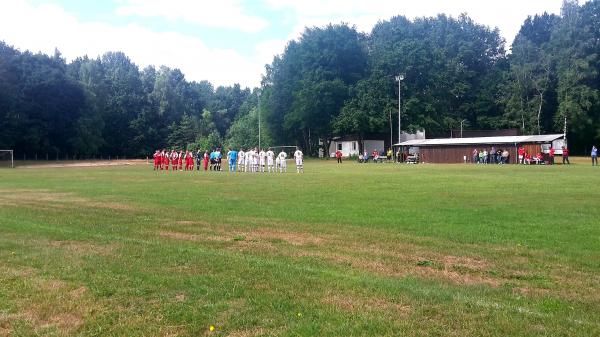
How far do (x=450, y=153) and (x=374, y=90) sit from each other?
17.7 metres

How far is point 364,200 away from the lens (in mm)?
16719

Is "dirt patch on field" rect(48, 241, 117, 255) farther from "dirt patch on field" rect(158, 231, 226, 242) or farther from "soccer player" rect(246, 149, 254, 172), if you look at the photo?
"soccer player" rect(246, 149, 254, 172)

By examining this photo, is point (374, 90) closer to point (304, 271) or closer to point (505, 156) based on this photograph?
point (505, 156)

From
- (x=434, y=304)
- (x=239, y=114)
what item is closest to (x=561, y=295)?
(x=434, y=304)

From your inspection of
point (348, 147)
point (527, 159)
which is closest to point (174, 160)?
point (527, 159)

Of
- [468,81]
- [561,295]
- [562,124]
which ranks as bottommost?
[561,295]

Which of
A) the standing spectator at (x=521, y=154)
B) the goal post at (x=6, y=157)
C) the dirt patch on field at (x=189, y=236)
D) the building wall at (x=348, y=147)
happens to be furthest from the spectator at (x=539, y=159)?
the goal post at (x=6, y=157)

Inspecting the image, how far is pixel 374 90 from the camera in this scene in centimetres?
7306

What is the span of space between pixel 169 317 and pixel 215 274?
5.71ft

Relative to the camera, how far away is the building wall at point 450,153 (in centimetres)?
5681

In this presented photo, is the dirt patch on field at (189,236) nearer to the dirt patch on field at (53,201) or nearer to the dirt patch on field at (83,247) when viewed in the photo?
the dirt patch on field at (83,247)

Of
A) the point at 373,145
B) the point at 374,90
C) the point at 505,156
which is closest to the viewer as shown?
the point at 505,156

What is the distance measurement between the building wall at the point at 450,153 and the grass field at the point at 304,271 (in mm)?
44364

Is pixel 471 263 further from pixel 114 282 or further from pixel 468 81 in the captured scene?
pixel 468 81
